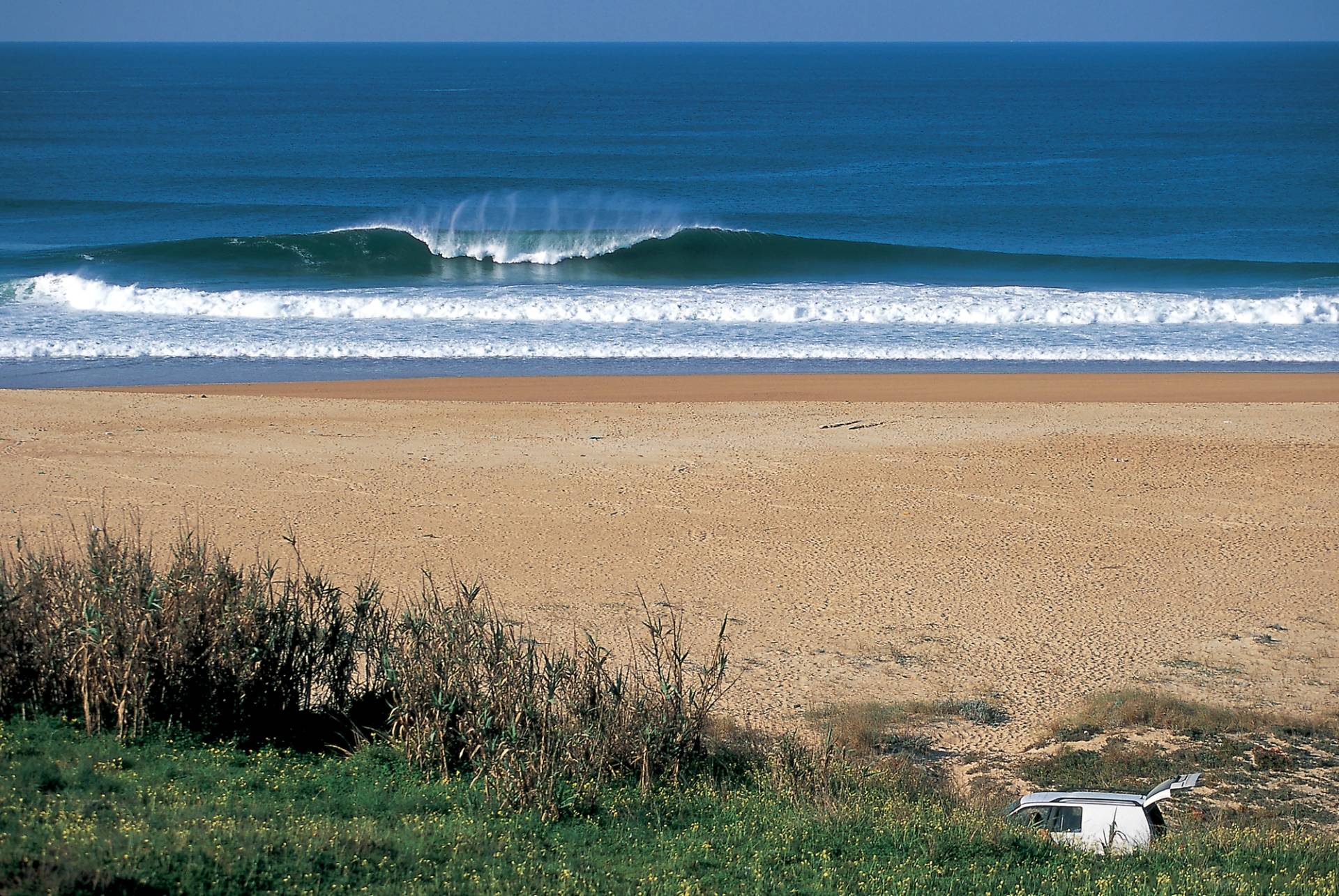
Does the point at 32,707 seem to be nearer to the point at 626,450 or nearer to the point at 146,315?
the point at 626,450

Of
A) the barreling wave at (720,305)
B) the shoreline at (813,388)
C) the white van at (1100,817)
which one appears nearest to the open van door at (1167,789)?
the white van at (1100,817)

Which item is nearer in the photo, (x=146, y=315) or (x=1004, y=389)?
(x=1004, y=389)

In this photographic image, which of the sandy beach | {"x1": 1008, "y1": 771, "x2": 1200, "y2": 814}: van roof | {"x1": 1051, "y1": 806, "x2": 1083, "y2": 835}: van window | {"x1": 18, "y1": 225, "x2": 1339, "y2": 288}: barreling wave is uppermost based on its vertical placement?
{"x1": 18, "y1": 225, "x2": 1339, "y2": 288}: barreling wave

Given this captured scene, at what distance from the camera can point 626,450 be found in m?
14.4

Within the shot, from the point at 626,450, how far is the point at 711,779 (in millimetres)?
8316

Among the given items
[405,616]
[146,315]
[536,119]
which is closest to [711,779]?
[405,616]

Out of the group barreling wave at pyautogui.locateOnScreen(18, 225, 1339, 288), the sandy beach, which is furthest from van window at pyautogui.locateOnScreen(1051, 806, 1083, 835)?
barreling wave at pyautogui.locateOnScreen(18, 225, 1339, 288)

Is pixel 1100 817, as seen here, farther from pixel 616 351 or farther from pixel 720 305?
pixel 720 305

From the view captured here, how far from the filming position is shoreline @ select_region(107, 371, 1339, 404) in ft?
57.4

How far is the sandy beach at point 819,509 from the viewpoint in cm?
907

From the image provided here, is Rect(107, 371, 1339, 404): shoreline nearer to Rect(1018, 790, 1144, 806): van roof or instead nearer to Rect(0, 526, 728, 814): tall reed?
Rect(0, 526, 728, 814): tall reed

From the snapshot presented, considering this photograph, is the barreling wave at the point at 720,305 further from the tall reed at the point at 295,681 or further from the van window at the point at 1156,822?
the van window at the point at 1156,822

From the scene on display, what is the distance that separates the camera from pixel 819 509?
1233 cm

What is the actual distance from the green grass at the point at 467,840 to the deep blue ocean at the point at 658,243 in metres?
14.0
